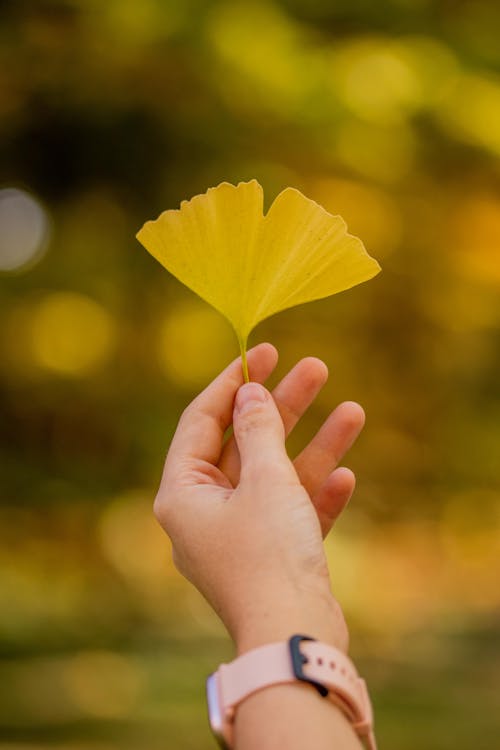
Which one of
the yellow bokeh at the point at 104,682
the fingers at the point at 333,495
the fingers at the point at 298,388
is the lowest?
the fingers at the point at 333,495

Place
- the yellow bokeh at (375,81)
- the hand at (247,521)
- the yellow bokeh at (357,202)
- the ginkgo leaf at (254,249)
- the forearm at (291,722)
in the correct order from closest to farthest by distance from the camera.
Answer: the forearm at (291,722)
the hand at (247,521)
the ginkgo leaf at (254,249)
the yellow bokeh at (375,81)
the yellow bokeh at (357,202)

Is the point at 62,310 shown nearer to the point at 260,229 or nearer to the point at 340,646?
the point at 260,229

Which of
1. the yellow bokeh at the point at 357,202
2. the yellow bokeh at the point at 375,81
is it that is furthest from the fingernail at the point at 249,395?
the yellow bokeh at the point at 357,202

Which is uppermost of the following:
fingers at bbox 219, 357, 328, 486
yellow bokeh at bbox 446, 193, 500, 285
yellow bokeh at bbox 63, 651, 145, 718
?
yellow bokeh at bbox 446, 193, 500, 285

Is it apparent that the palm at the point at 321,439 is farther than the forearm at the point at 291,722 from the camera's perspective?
Yes

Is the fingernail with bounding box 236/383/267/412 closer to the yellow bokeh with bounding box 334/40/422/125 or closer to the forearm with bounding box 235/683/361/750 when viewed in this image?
the forearm with bounding box 235/683/361/750

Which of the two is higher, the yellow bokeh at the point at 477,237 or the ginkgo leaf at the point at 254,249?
the yellow bokeh at the point at 477,237

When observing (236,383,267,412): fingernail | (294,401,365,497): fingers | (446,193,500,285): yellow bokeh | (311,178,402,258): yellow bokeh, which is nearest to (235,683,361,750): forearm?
(236,383,267,412): fingernail

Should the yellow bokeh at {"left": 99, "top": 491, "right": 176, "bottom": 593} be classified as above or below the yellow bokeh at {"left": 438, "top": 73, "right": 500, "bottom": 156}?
below

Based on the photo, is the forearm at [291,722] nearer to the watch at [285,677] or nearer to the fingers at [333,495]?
the watch at [285,677]
